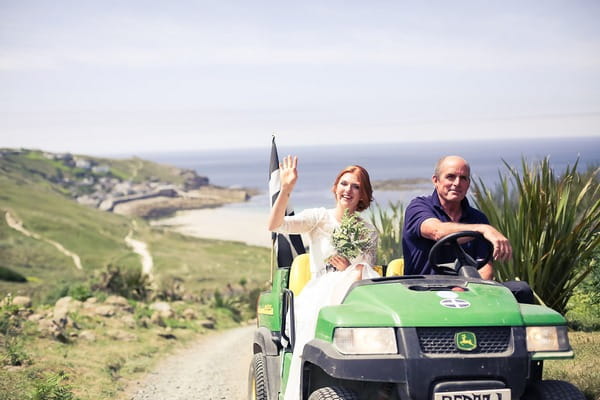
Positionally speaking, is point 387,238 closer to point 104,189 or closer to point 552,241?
point 552,241

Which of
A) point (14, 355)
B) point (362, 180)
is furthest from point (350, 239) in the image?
point (14, 355)

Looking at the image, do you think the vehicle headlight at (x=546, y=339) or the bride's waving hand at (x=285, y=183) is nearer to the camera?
the vehicle headlight at (x=546, y=339)

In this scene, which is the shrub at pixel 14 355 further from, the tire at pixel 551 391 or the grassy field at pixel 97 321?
the tire at pixel 551 391

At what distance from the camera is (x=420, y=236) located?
5.27 meters

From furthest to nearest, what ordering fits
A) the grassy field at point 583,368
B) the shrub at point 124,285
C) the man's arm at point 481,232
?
the shrub at point 124,285, the grassy field at point 583,368, the man's arm at point 481,232

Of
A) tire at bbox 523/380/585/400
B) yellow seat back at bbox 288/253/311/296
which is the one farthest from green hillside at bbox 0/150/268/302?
tire at bbox 523/380/585/400

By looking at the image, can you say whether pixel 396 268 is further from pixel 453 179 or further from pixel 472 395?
pixel 472 395

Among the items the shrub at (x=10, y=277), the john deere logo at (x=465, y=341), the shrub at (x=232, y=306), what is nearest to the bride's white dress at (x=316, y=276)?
the john deere logo at (x=465, y=341)

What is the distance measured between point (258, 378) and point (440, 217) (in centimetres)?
190

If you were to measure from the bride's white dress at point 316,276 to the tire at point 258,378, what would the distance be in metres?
0.81

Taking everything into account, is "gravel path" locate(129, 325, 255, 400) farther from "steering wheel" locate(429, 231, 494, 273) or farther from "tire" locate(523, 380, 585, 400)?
"tire" locate(523, 380, 585, 400)

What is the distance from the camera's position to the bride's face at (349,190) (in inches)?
236

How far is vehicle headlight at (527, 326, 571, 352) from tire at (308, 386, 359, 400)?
100 centimetres

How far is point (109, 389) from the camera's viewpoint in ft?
31.0
